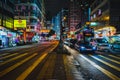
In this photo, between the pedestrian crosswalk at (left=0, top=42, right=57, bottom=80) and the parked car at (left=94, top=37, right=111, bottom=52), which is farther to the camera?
the parked car at (left=94, top=37, right=111, bottom=52)

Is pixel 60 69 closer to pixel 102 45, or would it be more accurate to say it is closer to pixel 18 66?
pixel 18 66

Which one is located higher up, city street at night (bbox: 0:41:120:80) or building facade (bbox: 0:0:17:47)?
building facade (bbox: 0:0:17:47)

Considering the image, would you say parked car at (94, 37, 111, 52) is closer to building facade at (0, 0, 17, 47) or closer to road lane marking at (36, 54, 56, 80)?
road lane marking at (36, 54, 56, 80)

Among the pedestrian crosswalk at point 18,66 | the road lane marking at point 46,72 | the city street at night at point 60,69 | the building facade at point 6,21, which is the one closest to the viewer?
the road lane marking at point 46,72

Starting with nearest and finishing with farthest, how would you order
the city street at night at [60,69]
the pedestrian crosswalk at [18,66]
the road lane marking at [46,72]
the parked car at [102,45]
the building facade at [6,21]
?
the road lane marking at [46,72] < the city street at night at [60,69] < the pedestrian crosswalk at [18,66] < the parked car at [102,45] < the building facade at [6,21]

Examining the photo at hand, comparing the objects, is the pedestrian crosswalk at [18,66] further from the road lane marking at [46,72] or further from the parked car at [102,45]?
the parked car at [102,45]

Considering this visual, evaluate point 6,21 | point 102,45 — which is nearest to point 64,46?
point 6,21

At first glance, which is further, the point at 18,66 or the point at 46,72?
the point at 18,66

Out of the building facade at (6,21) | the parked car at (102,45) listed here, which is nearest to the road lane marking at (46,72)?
the parked car at (102,45)

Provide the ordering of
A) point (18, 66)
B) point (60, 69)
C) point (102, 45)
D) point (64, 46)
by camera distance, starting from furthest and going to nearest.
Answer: point (64, 46), point (102, 45), point (18, 66), point (60, 69)

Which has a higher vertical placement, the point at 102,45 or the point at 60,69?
the point at 102,45

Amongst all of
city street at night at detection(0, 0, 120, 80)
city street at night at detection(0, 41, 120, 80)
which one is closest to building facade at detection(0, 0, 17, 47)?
city street at night at detection(0, 0, 120, 80)

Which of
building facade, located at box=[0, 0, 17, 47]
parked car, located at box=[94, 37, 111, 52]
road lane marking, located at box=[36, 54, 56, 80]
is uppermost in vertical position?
building facade, located at box=[0, 0, 17, 47]

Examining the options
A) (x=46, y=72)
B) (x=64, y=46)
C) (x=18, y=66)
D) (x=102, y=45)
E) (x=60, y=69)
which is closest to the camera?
(x=46, y=72)
